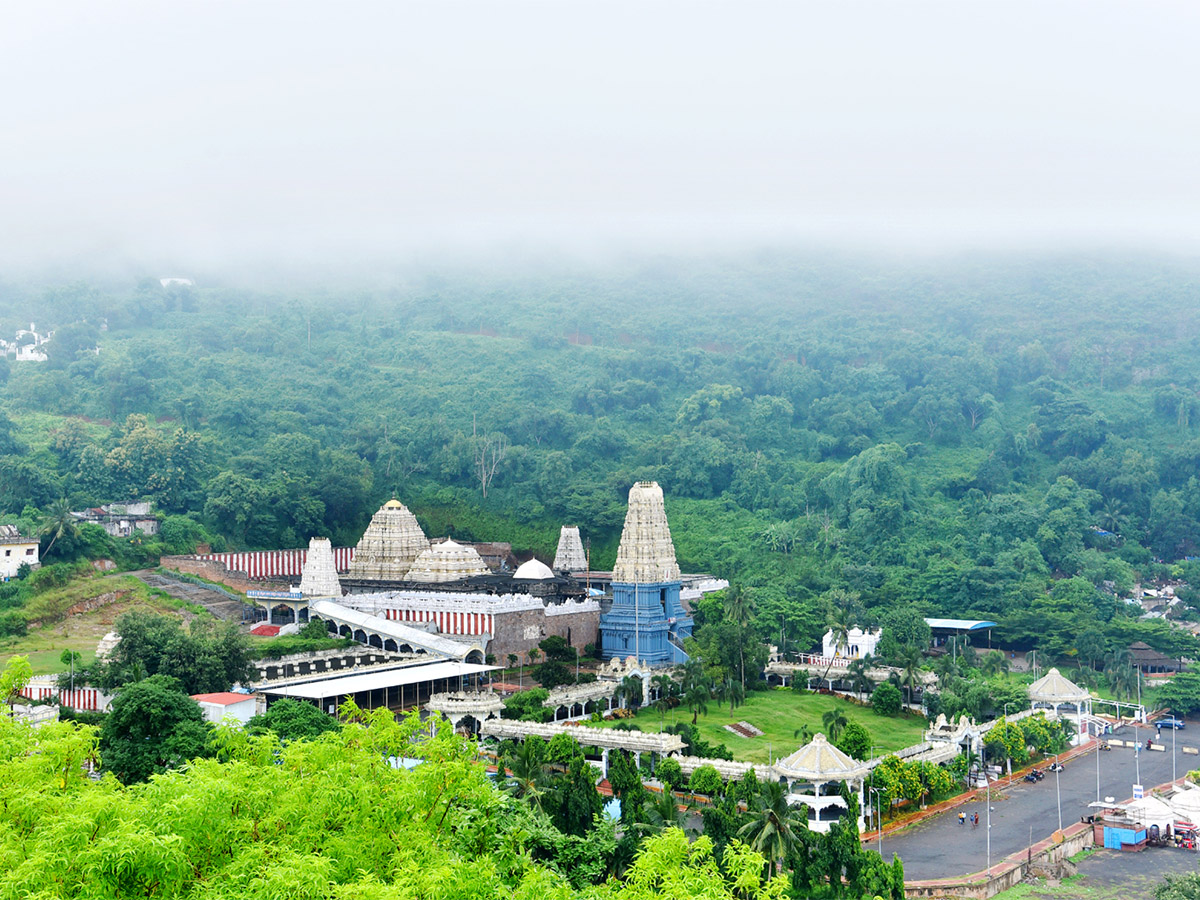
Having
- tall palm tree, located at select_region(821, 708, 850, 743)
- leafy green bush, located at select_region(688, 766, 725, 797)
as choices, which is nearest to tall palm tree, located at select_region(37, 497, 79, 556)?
leafy green bush, located at select_region(688, 766, 725, 797)

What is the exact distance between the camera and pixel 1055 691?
2085 inches

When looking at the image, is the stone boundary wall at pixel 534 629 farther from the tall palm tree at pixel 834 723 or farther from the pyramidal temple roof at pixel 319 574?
the tall palm tree at pixel 834 723

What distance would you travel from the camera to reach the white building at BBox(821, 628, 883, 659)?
6328cm

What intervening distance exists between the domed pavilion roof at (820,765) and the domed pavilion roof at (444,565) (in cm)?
3252

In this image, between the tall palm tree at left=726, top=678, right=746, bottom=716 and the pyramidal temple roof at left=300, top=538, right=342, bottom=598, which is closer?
the tall palm tree at left=726, top=678, right=746, bottom=716

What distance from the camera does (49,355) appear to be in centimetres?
10500

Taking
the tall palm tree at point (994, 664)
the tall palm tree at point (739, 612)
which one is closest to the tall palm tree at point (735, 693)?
the tall palm tree at point (739, 612)

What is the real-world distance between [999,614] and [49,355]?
7642 cm

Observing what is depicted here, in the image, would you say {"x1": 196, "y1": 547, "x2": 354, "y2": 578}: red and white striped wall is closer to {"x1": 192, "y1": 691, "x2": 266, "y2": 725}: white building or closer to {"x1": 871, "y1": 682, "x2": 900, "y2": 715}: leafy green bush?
{"x1": 192, "y1": 691, "x2": 266, "y2": 725}: white building

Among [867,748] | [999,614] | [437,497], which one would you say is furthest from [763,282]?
[867,748]

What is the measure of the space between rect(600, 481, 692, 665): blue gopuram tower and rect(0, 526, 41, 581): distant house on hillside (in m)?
26.9

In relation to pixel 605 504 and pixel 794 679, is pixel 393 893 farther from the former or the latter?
pixel 605 504

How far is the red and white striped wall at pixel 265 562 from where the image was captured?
68.4m

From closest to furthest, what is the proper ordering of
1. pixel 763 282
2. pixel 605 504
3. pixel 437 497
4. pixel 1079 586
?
pixel 1079 586, pixel 605 504, pixel 437 497, pixel 763 282
